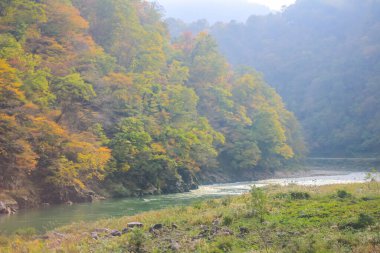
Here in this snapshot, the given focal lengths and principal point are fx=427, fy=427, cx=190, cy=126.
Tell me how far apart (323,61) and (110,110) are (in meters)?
124

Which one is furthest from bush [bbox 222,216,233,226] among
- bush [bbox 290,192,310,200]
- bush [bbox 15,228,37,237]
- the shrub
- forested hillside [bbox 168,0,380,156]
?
forested hillside [bbox 168,0,380,156]

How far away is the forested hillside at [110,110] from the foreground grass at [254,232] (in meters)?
16.1

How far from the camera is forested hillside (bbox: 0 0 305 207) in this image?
3728cm

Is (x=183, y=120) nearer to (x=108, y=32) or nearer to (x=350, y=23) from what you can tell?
(x=108, y=32)

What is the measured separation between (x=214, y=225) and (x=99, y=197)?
86.1 feet

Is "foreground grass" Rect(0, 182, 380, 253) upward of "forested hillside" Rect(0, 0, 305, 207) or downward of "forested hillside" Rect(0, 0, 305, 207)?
downward

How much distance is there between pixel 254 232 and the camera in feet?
54.7

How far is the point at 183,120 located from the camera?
61.2 m

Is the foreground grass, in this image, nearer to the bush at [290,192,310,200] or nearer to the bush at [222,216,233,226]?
the bush at [222,216,233,226]

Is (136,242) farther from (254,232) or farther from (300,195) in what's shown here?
(300,195)

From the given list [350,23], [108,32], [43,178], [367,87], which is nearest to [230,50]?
[350,23]

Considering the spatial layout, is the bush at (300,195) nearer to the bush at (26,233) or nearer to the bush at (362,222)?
the bush at (362,222)

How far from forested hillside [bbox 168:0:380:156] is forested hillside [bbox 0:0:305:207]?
4948 centimetres

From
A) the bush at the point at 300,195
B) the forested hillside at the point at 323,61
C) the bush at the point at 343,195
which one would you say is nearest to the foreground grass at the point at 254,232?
the bush at the point at 343,195
